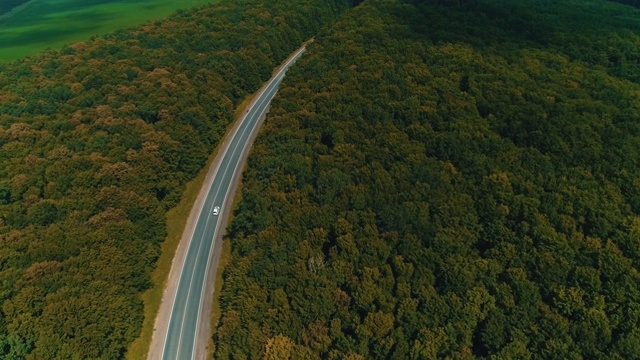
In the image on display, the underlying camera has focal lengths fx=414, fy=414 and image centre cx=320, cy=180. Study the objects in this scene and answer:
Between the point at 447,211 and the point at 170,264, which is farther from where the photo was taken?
the point at 170,264

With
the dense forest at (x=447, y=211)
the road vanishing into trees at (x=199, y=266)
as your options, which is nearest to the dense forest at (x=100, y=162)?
the road vanishing into trees at (x=199, y=266)

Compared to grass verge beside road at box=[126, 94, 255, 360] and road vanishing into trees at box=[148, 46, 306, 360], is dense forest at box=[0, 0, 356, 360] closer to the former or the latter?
grass verge beside road at box=[126, 94, 255, 360]

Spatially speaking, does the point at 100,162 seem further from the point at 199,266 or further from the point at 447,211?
the point at 447,211

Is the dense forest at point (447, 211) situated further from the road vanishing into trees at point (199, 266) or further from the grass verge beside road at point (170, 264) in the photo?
the road vanishing into trees at point (199, 266)

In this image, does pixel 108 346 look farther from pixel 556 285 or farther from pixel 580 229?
pixel 580 229

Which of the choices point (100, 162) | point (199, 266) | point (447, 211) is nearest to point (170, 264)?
point (199, 266)

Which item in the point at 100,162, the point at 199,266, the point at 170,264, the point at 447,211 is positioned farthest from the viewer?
the point at 100,162

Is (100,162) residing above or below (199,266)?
above

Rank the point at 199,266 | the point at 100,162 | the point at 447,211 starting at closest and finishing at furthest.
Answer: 1. the point at 447,211
2. the point at 199,266
3. the point at 100,162
